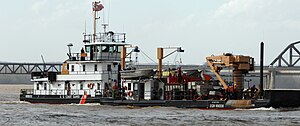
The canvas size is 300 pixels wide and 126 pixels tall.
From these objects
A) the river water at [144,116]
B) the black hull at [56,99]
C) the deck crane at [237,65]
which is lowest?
the river water at [144,116]

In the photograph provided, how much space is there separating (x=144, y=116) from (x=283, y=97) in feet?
30.0

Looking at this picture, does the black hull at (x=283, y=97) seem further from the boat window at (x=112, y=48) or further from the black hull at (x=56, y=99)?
the boat window at (x=112, y=48)

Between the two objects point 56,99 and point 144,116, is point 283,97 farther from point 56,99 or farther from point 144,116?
point 56,99

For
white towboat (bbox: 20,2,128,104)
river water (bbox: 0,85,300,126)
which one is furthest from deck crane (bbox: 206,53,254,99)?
white towboat (bbox: 20,2,128,104)

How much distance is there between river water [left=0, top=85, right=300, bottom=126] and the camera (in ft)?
117

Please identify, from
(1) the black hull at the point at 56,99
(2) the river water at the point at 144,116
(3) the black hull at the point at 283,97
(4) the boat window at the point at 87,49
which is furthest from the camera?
(4) the boat window at the point at 87,49

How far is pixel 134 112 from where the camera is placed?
42.5 metres

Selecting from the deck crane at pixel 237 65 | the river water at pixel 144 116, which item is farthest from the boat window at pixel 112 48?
the deck crane at pixel 237 65

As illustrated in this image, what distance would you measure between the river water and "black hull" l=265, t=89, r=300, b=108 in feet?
1.11

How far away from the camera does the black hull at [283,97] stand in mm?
42062

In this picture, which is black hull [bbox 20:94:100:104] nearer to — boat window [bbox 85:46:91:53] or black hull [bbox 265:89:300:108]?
boat window [bbox 85:46:91:53]

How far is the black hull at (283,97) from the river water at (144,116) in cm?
34

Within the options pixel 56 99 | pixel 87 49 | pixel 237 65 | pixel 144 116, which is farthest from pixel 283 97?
pixel 56 99

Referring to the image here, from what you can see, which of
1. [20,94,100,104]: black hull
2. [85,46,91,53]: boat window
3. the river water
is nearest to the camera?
the river water
